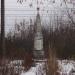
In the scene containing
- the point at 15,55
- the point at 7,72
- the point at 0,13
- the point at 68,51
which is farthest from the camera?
the point at 68,51

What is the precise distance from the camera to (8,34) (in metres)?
18.0

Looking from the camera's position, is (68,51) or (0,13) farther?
(68,51)

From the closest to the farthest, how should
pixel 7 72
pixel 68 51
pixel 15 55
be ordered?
pixel 7 72 < pixel 15 55 < pixel 68 51

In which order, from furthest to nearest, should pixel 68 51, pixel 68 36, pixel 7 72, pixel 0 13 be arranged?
pixel 68 36
pixel 68 51
pixel 0 13
pixel 7 72

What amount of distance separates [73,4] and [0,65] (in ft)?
21.9

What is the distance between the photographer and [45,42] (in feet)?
55.0

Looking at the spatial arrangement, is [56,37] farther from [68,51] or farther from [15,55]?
[15,55]

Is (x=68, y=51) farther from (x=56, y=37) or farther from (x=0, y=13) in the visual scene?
(x=0, y=13)

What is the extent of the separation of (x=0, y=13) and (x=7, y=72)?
6076 millimetres

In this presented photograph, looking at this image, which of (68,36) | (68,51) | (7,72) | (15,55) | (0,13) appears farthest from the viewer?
(68,36)

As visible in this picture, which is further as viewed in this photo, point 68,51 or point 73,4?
point 68,51

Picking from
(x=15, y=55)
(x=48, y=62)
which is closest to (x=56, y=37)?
(x=15, y=55)

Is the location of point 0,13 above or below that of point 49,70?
above

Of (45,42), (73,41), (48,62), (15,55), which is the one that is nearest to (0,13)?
(15,55)
